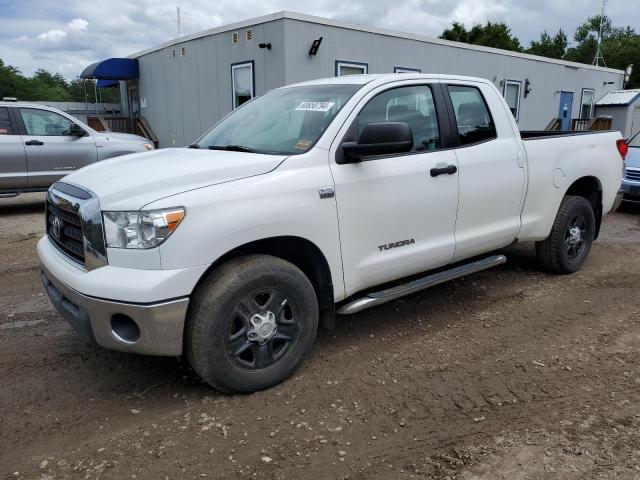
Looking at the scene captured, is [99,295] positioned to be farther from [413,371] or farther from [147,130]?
[147,130]

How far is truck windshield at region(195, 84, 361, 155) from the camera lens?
3.59 m

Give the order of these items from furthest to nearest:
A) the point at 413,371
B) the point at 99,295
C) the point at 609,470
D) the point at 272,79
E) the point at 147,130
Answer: the point at 147,130
the point at 272,79
the point at 413,371
the point at 99,295
the point at 609,470

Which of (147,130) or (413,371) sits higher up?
(147,130)

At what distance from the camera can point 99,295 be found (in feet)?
9.30

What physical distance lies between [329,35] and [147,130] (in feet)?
26.8

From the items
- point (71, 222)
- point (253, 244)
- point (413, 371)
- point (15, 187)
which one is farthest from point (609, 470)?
point (15, 187)

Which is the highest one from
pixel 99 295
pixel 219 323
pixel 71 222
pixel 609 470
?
pixel 71 222

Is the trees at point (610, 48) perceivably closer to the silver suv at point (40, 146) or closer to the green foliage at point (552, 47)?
the green foliage at point (552, 47)

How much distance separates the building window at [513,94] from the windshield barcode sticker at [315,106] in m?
16.1

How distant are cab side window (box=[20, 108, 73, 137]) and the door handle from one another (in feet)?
25.2

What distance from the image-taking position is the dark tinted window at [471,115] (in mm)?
4332

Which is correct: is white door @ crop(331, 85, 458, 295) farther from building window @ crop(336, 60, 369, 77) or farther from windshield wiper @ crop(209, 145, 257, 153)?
building window @ crop(336, 60, 369, 77)

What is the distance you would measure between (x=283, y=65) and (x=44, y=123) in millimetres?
4911

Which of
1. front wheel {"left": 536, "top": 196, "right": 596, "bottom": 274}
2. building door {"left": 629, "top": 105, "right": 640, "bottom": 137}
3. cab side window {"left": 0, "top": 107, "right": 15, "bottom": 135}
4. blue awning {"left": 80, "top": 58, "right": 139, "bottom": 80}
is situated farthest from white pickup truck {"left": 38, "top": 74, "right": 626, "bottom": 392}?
building door {"left": 629, "top": 105, "right": 640, "bottom": 137}
